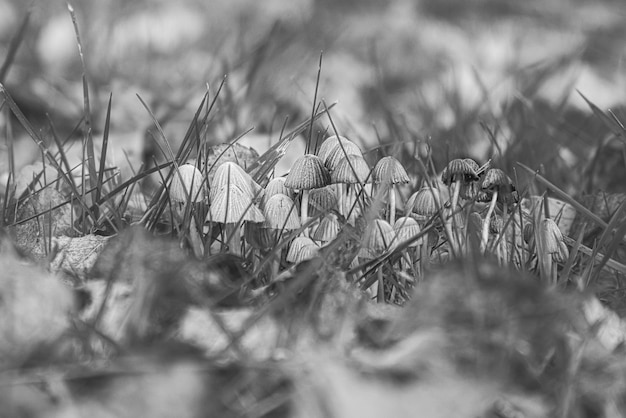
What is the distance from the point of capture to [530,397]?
1254 millimetres

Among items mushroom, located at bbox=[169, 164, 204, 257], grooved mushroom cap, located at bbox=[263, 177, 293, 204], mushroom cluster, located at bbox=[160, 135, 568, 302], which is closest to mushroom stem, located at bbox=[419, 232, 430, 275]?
mushroom cluster, located at bbox=[160, 135, 568, 302]

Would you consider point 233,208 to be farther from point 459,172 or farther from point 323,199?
point 459,172

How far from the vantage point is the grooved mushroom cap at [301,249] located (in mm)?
1879

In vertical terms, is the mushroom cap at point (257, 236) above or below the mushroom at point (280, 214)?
below

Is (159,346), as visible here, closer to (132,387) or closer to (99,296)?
(132,387)

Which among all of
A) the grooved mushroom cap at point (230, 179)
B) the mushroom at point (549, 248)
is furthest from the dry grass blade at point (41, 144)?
the mushroom at point (549, 248)

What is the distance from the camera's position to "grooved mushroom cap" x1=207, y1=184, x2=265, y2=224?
1.94 meters

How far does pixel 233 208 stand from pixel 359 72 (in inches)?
188

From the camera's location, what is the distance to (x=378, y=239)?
74.9 inches

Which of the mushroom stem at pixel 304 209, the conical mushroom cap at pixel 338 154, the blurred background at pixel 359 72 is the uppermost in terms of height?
the conical mushroom cap at pixel 338 154

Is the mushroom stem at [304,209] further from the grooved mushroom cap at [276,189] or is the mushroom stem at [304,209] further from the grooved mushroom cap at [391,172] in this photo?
the grooved mushroom cap at [391,172]

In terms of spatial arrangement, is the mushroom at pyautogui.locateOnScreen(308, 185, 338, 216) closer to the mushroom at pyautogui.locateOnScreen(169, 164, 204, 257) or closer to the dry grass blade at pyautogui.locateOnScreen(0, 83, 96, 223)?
the mushroom at pyautogui.locateOnScreen(169, 164, 204, 257)

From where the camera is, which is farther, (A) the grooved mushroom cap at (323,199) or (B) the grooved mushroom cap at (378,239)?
(A) the grooved mushroom cap at (323,199)

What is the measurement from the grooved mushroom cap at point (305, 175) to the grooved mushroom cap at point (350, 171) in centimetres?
4
